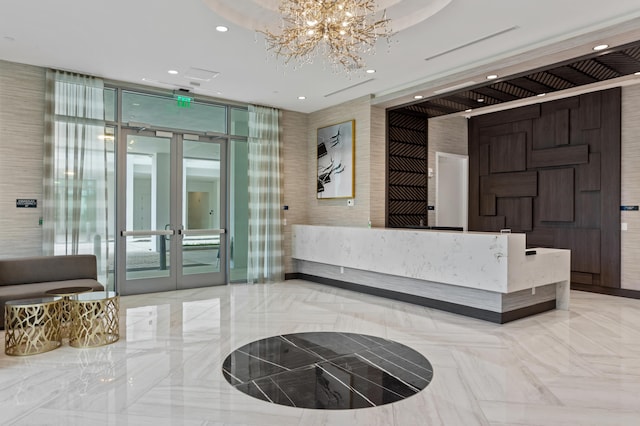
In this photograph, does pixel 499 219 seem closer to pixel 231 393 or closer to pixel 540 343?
pixel 540 343

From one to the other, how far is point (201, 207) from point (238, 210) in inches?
27.6

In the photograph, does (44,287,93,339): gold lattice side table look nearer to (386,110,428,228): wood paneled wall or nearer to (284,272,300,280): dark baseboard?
(284,272,300,280): dark baseboard

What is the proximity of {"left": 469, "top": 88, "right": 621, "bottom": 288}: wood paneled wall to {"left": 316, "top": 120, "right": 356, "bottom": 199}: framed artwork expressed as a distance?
10.0 ft

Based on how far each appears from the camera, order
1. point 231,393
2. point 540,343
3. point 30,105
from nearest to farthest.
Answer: point 231,393
point 540,343
point 30,105

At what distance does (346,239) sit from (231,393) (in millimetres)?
4108

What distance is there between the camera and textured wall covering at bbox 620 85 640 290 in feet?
20.9

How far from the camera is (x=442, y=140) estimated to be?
8.29 meters

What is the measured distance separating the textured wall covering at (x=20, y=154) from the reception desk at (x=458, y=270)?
14.9 feet

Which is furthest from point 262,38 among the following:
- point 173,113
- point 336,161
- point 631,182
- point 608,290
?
point 608,290

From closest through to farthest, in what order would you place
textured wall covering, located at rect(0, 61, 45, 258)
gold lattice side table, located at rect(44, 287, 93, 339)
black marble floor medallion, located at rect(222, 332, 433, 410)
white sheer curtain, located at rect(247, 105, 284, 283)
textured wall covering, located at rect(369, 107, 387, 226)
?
1. black marble floor medallion, located at rect(222, 332, 433, 410)
2. gold lattice side table, located at rect(44, 287, 93, 339)
3. textured wall covering, located at rect(0, 61, 45, 258)
4. textured wall covering, located at rect(369, 107, 387, 226)
5. white sheer curtain, located at rect(247, 105, 284, 283)

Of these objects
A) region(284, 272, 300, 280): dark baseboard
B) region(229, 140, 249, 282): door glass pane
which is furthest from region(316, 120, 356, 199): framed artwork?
region(284, 272, 300, 280): dark baseboard

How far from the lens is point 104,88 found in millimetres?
6355

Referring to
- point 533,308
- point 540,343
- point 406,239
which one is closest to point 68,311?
point 406,239

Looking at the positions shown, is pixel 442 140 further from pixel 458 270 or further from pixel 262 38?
pixel 262 38
